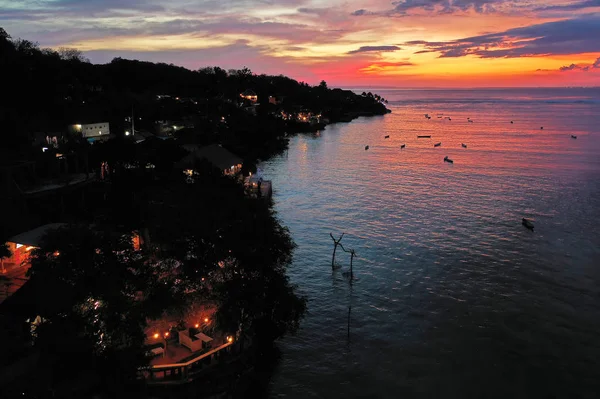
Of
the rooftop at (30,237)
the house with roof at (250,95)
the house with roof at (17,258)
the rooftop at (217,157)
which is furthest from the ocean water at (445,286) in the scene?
the house with roof at (250,95)

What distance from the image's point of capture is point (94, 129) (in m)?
58.2

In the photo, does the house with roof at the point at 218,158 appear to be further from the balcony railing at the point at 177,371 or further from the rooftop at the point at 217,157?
the balcony railing at the point at 177,371

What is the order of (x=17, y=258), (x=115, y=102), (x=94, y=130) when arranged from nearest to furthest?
1. (x=17, y=258)
2. (x=94, y=130)
3. (x=115, y=102)

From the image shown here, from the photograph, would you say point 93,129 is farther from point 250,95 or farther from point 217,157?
point 250,95

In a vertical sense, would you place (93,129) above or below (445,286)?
above

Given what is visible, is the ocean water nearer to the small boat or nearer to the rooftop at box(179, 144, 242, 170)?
the small boat

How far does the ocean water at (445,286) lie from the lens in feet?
65.9

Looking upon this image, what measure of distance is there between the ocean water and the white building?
21810 millimetres

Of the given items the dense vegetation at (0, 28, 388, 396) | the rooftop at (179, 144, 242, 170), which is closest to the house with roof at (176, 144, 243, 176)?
the rooftop at (179, 144, 242, 170)

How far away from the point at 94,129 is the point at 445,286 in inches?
1903

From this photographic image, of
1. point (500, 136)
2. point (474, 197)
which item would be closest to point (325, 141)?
point (500, 136)

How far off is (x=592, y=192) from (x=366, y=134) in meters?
67.6

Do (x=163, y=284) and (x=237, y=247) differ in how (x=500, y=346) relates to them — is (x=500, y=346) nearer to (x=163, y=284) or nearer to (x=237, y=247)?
(x=237, y=247)

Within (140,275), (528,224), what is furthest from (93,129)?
(528,224)
